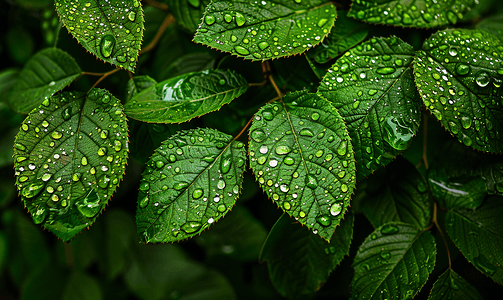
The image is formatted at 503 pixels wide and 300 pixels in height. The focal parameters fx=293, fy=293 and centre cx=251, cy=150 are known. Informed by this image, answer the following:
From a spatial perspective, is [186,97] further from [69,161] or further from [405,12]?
[405,12]

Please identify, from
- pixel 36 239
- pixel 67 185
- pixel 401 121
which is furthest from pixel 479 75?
pixel 36 239

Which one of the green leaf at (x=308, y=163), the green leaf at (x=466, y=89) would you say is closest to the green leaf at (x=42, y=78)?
the green leaf at (x=308, y=163)

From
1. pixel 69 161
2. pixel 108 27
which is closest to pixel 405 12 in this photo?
pixel 108 27

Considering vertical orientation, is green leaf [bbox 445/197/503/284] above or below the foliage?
below

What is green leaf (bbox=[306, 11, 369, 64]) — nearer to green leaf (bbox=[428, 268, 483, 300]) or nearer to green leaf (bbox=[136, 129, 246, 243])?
green leaf (bbox=[136, 129, 246, 243])

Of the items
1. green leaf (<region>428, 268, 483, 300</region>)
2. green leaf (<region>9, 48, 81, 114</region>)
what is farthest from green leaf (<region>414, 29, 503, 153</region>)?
green leaf (<region>9, 48, 81, 114</region>)

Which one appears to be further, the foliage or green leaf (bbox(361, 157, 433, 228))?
green leaf (bbox(361, 157, 433, 228))

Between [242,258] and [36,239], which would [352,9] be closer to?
[242,258]

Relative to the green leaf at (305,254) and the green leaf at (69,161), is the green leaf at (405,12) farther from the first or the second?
the green leaf at (69,161)
